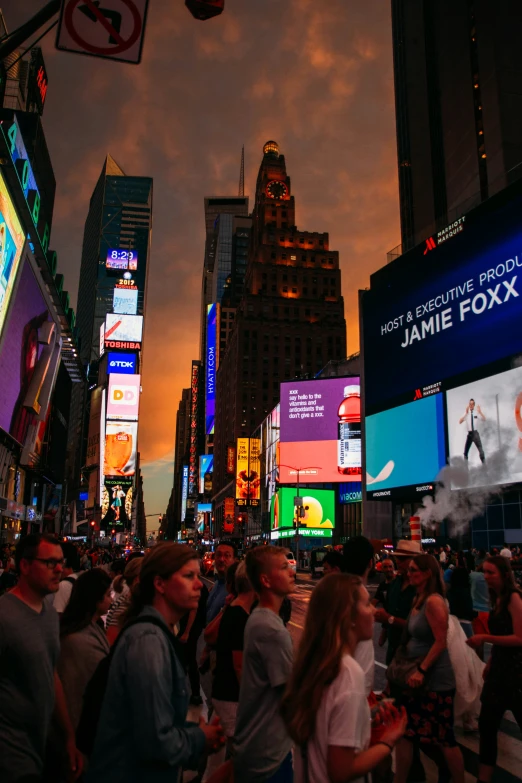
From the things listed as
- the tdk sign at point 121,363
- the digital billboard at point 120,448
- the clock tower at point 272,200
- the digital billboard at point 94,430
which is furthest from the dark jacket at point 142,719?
the clock tower at point 272,200

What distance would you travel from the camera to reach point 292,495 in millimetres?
86312

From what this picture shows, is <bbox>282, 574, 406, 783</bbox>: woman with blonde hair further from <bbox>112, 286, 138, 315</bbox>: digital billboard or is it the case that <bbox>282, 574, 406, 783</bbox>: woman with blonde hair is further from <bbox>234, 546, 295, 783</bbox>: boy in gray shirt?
<bbox>112, 286, 138, 315</bbox>: digital billboard

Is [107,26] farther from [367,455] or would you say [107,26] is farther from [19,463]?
[19,463]

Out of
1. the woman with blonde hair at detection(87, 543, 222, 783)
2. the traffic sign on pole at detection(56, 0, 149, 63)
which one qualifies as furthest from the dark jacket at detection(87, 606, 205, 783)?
the traffic sign on pole at detection(56, 0, 149, 63)

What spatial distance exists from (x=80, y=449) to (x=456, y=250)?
10970cm

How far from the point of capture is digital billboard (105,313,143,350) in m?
120

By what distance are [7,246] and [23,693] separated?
3841cm

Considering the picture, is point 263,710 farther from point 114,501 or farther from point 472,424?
point 114,501

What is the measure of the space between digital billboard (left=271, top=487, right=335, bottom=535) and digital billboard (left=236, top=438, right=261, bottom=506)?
1147 cm

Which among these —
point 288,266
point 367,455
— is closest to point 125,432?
point 288,266

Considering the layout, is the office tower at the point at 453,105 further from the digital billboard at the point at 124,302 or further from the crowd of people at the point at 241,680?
the digital billboard at the point at 124,302

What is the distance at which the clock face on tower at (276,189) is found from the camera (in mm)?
153000

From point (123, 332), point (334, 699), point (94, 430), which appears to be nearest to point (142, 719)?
point (334, 699)

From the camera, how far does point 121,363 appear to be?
117m
